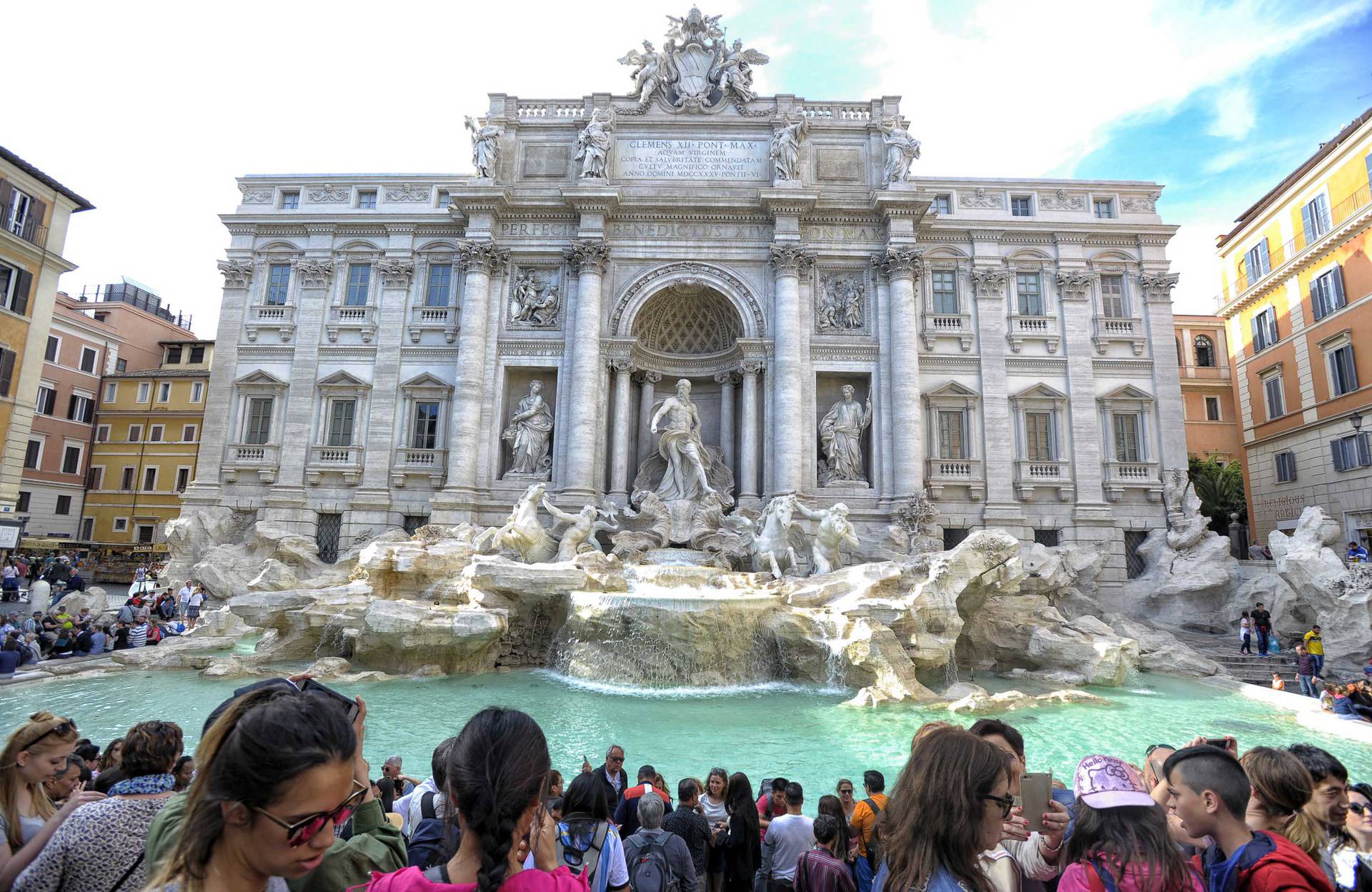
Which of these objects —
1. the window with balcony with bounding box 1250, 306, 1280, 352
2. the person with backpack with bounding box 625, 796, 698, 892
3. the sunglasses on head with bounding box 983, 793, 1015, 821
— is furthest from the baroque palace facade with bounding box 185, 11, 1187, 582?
the sunglasses on head with bounding box 983, 793, 1015, 821

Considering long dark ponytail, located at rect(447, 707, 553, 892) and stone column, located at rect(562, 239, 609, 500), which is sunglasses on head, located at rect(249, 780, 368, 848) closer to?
long dark ponytail, located at rect(447, 707, 553, 892)

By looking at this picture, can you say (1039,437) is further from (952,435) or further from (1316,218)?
(1316,218)

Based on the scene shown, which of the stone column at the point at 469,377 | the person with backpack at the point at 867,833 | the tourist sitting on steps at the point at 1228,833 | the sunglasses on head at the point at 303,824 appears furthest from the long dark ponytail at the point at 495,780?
the stone column at the point at 469,377

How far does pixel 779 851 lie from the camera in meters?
4.08

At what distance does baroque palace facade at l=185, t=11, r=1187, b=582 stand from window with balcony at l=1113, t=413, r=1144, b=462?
0.08 m

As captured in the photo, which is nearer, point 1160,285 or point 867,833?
point 867,833

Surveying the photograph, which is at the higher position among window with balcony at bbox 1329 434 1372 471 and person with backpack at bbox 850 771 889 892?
window with balcony at bbox 1329 434 1372 471

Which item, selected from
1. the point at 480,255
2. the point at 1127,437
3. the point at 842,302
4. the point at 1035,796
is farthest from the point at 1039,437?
the point at 1035,796

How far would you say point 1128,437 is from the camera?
21188 millimetres

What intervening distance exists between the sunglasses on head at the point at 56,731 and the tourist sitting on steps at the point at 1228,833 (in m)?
3.93

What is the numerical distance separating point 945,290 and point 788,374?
650cm

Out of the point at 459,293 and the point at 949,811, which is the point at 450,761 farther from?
the point at 459,293

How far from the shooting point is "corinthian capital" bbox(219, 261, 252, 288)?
2238 cm

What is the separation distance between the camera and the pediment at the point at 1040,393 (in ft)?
69.6
